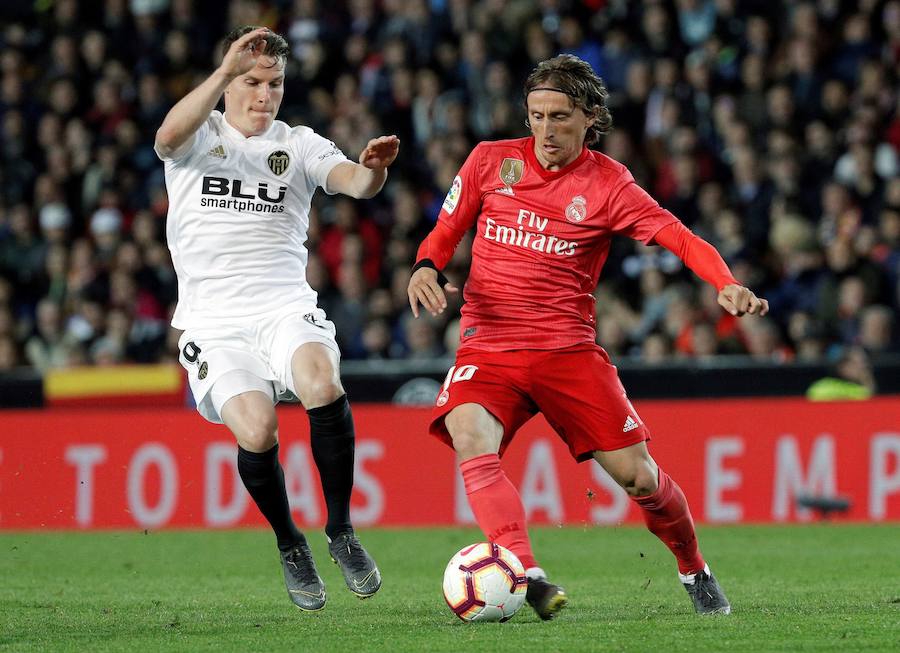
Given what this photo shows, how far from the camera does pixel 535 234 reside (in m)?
6.36

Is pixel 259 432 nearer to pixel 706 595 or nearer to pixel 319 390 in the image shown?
pixel 319 390

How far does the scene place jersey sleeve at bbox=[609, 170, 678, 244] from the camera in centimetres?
626

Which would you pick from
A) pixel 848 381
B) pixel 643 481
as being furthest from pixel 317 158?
pixel 848 381

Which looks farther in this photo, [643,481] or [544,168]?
[544,168]

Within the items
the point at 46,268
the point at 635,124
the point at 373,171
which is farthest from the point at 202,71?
the point at 373,171

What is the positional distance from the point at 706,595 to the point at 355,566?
146cm

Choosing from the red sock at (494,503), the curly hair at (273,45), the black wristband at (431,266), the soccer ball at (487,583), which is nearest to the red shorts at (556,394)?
the red sock at (494,503)

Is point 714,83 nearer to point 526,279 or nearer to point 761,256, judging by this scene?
point 761,256

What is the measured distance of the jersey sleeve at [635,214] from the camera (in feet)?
20.5

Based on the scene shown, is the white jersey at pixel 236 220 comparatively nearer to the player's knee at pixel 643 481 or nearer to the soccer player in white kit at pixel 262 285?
the soccer player in white kit at pixel 262 285

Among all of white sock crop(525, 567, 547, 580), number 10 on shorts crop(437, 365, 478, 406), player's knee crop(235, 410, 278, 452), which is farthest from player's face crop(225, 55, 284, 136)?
white sock crop(525, 567, 547, 580)

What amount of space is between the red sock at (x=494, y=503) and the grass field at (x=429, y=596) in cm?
35

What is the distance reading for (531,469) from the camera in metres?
11.8

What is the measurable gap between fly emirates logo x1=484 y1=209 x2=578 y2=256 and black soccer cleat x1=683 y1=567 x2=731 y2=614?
1.45 metres
